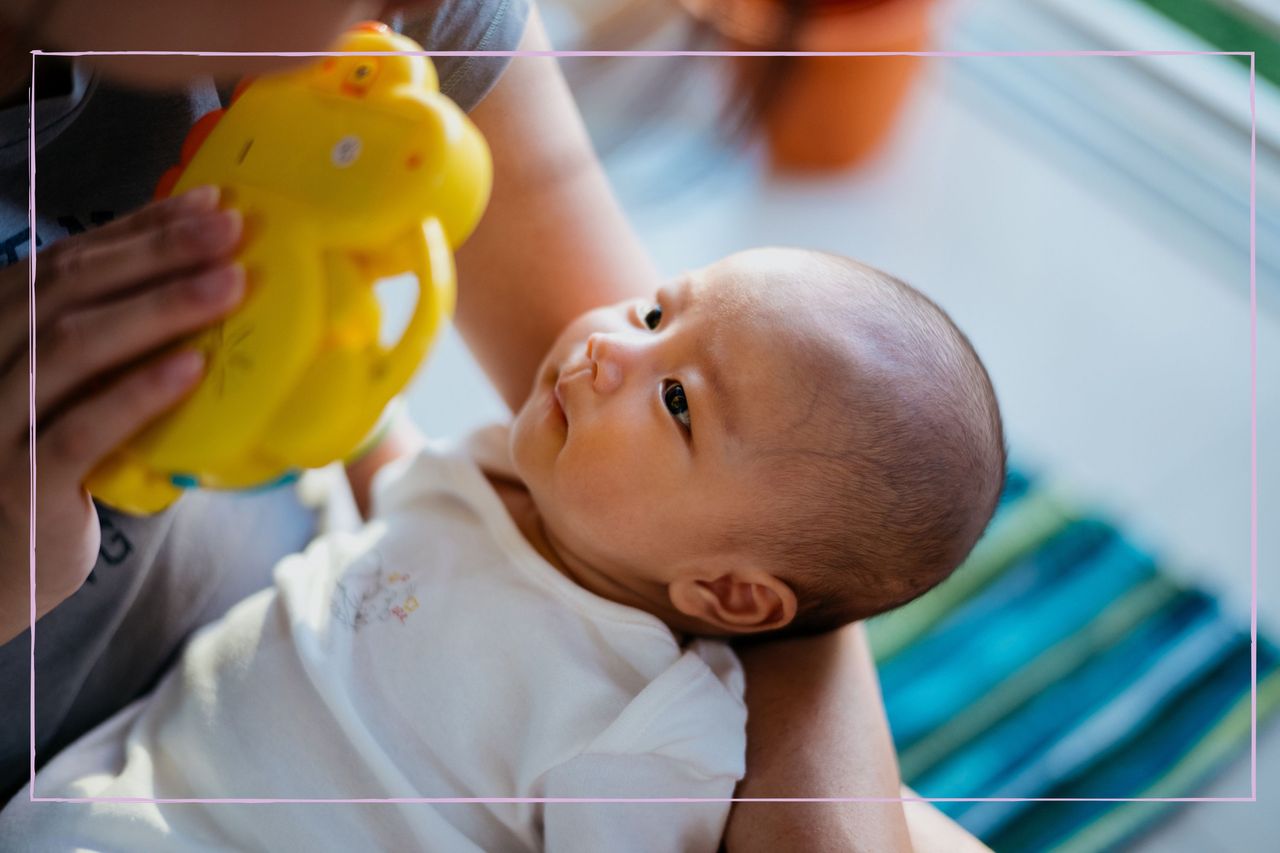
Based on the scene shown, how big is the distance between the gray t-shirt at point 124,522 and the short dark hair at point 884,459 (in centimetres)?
22

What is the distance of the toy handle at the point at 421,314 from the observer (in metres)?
0.37

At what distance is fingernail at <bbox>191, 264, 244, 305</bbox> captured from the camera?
0.37 meters

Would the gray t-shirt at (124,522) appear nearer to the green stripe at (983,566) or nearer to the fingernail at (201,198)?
the fingernail at (201,198)

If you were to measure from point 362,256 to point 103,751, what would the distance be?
0.37 meters

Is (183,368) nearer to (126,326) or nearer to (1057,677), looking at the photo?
(126,326)

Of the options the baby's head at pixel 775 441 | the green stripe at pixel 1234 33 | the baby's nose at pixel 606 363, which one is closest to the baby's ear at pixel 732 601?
the baby's head at pixel 775 441

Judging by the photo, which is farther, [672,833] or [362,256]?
[672,833]

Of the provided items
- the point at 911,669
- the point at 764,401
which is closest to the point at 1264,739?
the point at 911,669

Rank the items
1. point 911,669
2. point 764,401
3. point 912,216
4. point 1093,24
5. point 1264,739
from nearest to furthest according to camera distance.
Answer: point 764,401 → point 1093,24 → point 912,216 → point 1264,739 → point 911,669

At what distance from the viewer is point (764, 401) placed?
1.90 ft

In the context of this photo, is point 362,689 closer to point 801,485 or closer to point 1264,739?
point 801,485

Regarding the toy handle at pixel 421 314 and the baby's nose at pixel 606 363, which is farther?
the baby's nose at pixel 606 363

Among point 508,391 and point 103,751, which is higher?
point 508,391

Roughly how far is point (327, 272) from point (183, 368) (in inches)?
2.2
